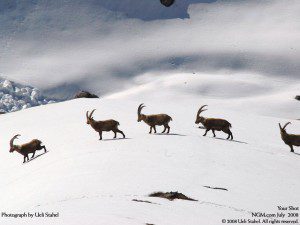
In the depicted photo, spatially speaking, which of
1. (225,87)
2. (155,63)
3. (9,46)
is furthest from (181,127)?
(9,46)

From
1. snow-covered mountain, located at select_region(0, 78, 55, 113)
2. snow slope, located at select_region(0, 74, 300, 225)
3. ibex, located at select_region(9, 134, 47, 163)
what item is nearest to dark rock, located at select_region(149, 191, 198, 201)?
snow slope, located at select_region(0, 74, 300, 225)

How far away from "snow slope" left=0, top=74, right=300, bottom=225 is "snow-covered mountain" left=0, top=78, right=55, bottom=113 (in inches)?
2580

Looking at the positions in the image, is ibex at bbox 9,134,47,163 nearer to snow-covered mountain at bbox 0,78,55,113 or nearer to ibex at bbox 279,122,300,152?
ibex at bbox 279,122,300,152

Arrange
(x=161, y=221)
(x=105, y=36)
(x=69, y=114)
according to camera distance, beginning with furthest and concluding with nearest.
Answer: (x=105, y=36)
(x=69, y=114)
(x=161, y=221)

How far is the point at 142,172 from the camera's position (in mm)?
18516

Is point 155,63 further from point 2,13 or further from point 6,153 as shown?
point 6,153

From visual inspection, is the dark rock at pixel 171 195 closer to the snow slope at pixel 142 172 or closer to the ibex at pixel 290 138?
the snow slope at pixel 142 172

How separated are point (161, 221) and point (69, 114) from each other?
984 inches

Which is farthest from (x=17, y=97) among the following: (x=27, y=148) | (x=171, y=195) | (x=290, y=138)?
(x=171, y=195)

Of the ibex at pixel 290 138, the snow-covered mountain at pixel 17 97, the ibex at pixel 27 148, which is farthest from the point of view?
the snow-covered mountain at pixel 17 97

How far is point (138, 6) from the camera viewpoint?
369 feet

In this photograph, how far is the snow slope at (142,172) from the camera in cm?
1429

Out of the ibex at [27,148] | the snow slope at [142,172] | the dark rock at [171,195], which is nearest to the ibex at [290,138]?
the snow slope at [142,172]

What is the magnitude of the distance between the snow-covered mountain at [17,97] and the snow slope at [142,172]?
2580 inches
